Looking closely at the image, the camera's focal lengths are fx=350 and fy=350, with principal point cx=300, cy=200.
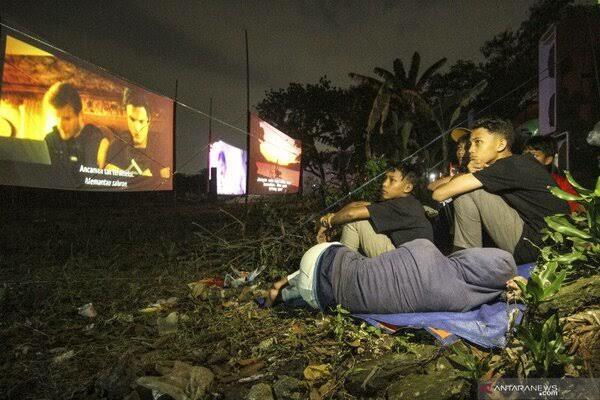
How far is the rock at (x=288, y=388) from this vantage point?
5.73 ft

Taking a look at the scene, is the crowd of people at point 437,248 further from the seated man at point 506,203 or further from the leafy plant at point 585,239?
the leafy plant at point 585,239

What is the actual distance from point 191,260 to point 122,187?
453 centimetres

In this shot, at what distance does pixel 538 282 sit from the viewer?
1579mm

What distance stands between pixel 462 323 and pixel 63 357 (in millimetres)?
2531

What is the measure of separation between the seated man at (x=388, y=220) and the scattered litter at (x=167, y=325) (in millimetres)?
1623

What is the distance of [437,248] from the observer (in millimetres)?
2512

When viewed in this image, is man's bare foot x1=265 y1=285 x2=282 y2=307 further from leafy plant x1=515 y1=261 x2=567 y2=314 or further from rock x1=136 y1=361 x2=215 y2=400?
leafy plant x1=515 y1=261 x2=567 y2=314

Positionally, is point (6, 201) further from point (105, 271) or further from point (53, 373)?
point (53, 373)

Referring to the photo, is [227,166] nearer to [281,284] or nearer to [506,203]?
[281,284]

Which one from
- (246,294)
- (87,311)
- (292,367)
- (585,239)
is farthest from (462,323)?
(87,311)

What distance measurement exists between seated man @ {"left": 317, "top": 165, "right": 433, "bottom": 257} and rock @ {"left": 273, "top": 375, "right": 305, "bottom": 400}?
1603 mm

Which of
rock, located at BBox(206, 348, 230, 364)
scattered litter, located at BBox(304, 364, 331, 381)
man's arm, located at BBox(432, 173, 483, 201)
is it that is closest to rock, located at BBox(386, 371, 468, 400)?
scattered litter, located at BBox(304, 364, 331, 381)

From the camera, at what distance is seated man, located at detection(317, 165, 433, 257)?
307 centimetres

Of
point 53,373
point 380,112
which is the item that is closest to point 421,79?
point 380,112
